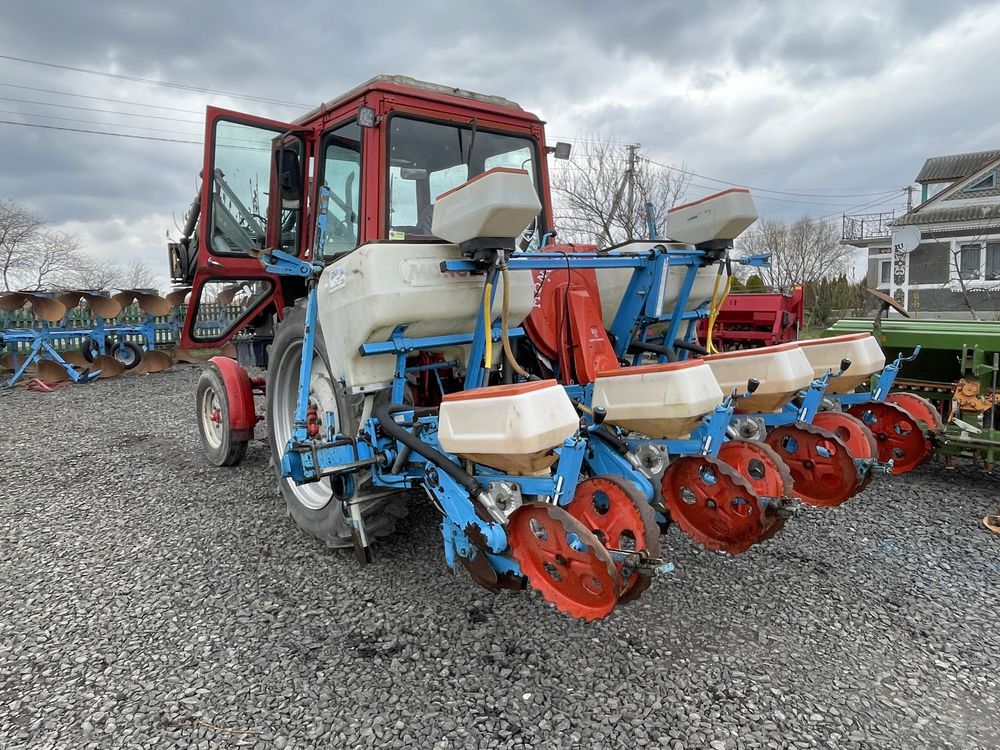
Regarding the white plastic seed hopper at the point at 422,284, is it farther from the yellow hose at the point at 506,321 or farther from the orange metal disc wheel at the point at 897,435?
the orange metal disc wheel at the point at 897,435

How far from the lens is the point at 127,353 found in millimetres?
11672

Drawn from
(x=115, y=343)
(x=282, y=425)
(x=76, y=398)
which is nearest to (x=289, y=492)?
(x=282, y=425)

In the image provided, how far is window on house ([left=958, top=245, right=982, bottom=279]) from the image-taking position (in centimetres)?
2223

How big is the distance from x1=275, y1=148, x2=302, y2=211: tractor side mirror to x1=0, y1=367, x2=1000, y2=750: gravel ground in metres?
2.06

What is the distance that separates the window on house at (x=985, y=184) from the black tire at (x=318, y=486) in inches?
1103

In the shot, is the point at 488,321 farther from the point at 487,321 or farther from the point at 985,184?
the point at 985,184

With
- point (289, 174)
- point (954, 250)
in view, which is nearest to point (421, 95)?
point (289, 174)

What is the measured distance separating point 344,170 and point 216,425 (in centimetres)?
265

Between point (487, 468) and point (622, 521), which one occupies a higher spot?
point (487, 468)

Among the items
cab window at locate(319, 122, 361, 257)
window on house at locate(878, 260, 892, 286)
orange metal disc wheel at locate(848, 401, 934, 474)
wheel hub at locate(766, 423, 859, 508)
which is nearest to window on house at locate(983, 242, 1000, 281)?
window on house at locate(878, 260, 892, 286)

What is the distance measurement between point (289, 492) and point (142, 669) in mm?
1272

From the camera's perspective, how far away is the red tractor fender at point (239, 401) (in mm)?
4832

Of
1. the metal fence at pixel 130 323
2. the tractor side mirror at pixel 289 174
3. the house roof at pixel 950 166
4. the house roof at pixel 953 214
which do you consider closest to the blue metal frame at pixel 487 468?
the tractor side mirror at pixel 289 174

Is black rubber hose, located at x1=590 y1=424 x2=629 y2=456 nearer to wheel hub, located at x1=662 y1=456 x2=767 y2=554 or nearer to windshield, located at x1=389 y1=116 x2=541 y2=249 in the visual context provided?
wheel hub, located at x1=662 y1=456 x2=767 y2=554
